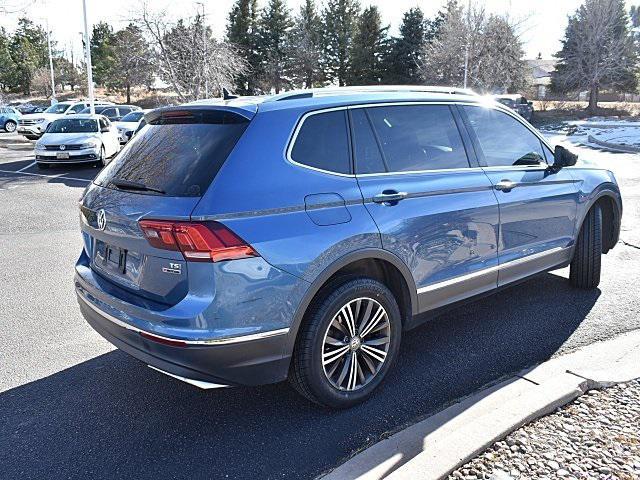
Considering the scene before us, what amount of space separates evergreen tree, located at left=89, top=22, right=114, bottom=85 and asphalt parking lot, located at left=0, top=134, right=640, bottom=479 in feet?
209

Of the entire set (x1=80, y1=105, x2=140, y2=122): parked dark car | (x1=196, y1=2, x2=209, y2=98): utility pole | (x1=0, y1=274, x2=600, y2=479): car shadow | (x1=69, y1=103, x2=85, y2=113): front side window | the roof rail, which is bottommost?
(x1=0, y1=274, x2=600, y2=479): car shadow

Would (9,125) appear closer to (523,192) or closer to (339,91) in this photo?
(339,91)

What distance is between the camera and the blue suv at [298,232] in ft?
8.99

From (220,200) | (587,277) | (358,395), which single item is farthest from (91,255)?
(587,277)

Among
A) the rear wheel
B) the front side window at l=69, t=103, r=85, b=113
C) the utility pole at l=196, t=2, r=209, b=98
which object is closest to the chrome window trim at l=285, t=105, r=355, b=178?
the rear wheel

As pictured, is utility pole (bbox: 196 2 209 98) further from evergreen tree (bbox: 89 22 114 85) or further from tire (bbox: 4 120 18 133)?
evergreen tree (bbox: 89 22 114 85)

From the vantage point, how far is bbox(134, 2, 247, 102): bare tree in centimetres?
2716

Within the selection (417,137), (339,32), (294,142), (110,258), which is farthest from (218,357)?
(339,32)

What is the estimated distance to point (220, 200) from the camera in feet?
8.89

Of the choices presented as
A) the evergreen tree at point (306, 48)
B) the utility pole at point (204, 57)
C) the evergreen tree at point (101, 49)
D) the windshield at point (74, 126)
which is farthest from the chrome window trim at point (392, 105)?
the evergreen tree at point (101, 49)

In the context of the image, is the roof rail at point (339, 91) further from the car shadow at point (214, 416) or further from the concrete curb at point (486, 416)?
the concrete curb at point (486, 416)

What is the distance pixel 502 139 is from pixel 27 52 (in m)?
74.8

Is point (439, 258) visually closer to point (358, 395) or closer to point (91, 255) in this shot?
point (358, 395)

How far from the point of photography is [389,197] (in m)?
3.30
